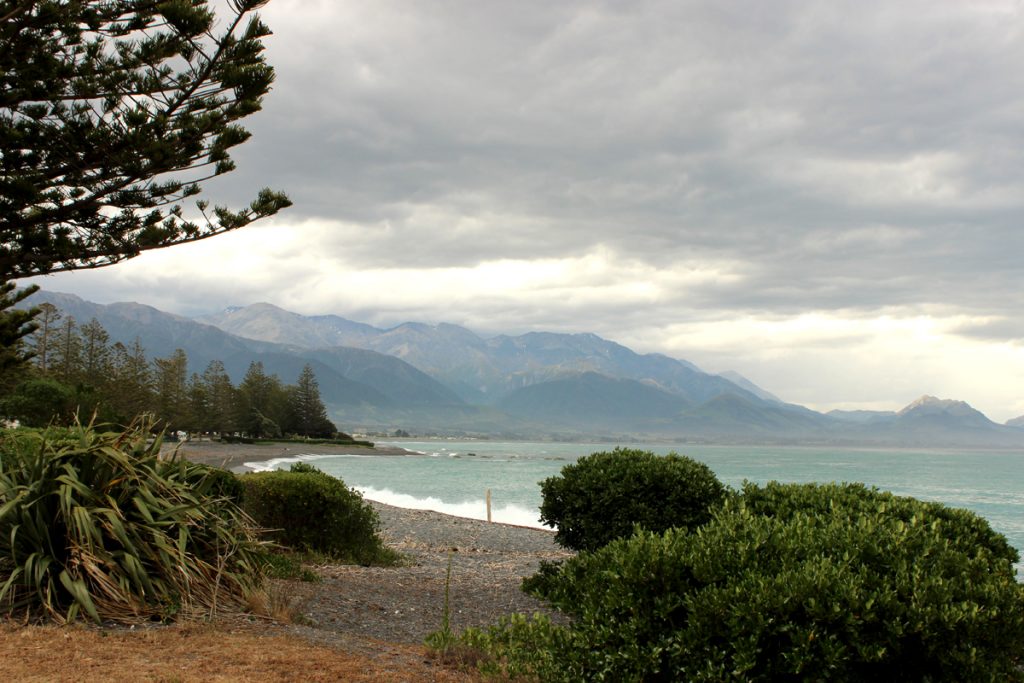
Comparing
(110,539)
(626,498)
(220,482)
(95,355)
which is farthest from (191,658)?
(95,355)

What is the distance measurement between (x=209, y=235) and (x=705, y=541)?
11.2m

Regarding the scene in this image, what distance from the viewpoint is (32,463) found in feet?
22.3

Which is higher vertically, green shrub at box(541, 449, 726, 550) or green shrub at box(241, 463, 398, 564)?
green shrub at box(541, 449, 726, 550)

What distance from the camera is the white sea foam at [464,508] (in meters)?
30.5

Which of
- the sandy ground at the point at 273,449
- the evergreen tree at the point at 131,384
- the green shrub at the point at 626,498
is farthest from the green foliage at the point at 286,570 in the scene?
the evergreen tree at the point at 131,384

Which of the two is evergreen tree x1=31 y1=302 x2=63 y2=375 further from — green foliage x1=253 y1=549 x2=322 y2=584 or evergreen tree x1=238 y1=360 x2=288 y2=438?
green foliage x1=253 y1=549 x2=322 y2=584

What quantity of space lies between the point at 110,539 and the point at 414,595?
319 cm

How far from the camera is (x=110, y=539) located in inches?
248

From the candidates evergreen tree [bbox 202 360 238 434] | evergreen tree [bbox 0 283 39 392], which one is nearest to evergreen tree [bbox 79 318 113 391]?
evergreen tree [bbox 202 360 238 434]

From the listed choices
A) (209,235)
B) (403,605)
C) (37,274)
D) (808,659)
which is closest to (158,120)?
(209,235)

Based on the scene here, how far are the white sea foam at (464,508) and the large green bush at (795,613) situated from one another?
25319mm

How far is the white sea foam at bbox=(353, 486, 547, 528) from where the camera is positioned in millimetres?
30453

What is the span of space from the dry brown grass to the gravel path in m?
0.44

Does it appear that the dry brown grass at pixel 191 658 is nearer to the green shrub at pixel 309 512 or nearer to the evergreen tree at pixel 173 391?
the green shrub at pixel 309 512
